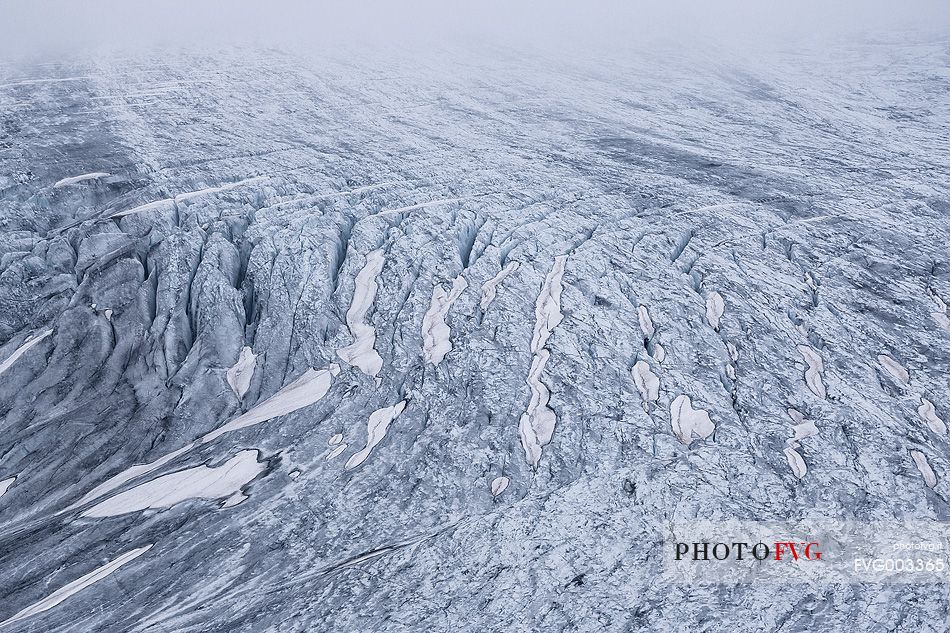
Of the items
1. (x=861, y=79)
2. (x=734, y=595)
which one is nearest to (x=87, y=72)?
(x=734, y=595)

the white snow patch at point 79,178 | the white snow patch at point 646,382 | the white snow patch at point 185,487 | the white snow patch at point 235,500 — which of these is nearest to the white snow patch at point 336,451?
the white snow patch at point 185,487

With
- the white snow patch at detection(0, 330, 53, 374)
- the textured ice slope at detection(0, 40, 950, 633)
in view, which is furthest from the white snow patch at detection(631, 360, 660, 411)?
the white snow patch at detection(0, 330, 53, 374)

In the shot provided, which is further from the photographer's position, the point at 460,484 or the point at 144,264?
the point at 144,264

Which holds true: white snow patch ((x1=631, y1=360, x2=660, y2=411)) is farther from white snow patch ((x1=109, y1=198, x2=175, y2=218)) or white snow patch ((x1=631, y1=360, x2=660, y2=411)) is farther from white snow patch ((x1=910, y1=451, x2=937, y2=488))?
white snow patch ((x1=109, y1=198, x2=175, y2=218))

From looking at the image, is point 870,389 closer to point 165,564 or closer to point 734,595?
point 734,595

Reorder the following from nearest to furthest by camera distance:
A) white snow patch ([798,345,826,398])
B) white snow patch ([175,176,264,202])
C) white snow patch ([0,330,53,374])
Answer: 1. white snow patch ([798,345,826,398])
2. white snow patch ([0,330,53,374])
3. white snow patch ([175,176,264,202])

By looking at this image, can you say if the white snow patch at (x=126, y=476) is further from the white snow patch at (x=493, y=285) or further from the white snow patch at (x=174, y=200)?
the white snow patch at (x=174, y=200)
